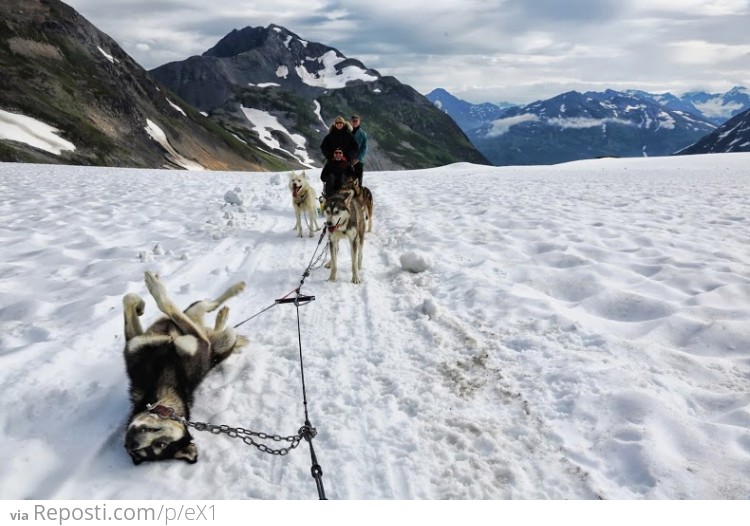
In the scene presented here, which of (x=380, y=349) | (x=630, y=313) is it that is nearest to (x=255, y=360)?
(x=380, y=349)

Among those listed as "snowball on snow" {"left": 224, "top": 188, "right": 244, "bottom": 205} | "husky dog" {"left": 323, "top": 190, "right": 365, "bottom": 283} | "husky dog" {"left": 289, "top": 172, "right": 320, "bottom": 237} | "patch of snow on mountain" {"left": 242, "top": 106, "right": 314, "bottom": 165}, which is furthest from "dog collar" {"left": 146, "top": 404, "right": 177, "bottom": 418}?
"patch of snow on mountain" {"left": 242, "top": 106, "right": 314, "bottom": 165}

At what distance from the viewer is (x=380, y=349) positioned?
546 cm

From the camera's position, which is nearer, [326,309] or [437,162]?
[326,309]

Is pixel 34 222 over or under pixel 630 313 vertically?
over

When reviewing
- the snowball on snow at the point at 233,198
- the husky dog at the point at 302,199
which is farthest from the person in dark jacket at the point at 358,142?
the snowball on snow at the point at 233,198

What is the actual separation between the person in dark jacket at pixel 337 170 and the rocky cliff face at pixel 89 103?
49.6m

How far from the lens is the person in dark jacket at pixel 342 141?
1079cm

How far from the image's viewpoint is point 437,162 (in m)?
189

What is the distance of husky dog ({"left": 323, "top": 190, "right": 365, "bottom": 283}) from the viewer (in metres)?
7.62

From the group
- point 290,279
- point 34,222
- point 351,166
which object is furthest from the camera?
point 351,166

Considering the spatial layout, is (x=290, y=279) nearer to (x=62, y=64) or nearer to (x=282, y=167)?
(x=62, y=64)

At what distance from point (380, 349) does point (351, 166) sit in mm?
6728
